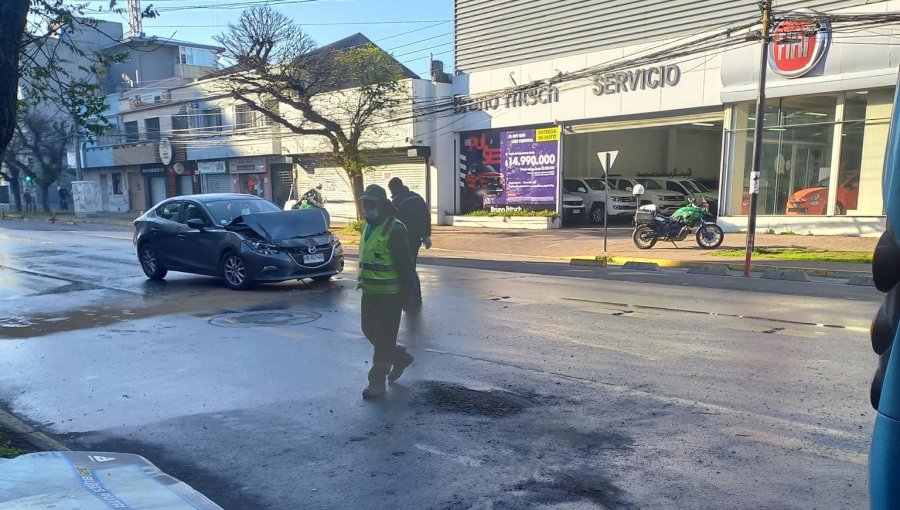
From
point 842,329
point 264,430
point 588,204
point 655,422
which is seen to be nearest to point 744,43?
point 588,204

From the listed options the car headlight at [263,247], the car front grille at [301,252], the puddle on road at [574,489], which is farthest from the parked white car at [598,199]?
the puddle on road at [574,489]

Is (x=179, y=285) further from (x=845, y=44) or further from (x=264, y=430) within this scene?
(x=845, y=44)

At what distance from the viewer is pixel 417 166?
2884cm

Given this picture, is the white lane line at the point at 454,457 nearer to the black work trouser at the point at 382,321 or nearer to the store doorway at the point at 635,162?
the black work trouser at the point at 382,321

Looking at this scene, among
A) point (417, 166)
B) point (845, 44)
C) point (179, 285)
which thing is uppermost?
point (845, 44)

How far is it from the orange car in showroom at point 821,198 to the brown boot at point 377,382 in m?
17.1

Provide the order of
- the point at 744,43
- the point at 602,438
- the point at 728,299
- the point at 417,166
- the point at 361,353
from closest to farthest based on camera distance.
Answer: the point at 602,438 → the point at 361,353 → the point at 728,299 → the point at 744,43 → the point at 417,166

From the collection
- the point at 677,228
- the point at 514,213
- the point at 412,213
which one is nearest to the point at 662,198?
the point at 514,213

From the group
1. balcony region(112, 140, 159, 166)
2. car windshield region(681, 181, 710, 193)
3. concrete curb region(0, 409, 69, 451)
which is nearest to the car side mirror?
concrete curb region(0, 409, 69, 451)

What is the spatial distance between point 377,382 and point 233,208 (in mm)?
7888

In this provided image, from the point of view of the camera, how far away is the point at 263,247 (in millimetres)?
11461

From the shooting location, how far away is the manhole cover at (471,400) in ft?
17.6

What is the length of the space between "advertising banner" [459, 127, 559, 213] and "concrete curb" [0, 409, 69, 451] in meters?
21.1

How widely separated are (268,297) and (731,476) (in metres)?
8.43
